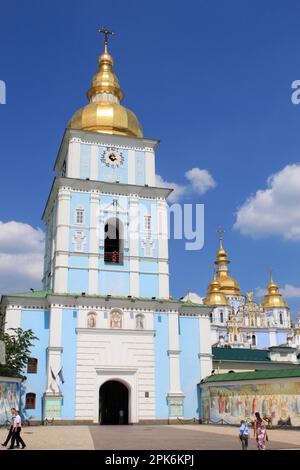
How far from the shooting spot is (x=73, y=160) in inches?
1411

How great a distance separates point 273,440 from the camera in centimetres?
1884

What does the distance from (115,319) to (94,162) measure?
35.1ft

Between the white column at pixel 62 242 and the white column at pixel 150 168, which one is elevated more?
the white column at pixel 150 168

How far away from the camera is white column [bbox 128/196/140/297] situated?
34.2 metres

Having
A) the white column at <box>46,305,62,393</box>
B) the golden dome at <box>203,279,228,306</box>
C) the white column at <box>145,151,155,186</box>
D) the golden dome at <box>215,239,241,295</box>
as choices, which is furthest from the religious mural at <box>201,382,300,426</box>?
the golden dome at <box>215,239,241,295</box>

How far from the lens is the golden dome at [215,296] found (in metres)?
86.2

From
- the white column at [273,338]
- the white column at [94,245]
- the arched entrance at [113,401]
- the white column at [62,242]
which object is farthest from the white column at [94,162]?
the white column at [273,338]

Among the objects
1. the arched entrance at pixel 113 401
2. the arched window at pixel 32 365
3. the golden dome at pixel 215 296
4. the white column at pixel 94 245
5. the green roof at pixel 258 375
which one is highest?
the golden dome at pixel 215 296

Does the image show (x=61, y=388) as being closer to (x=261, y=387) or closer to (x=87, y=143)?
(x=261, y=387)

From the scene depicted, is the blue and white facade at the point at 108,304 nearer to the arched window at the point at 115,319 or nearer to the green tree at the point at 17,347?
the arched window at the point at 115,319

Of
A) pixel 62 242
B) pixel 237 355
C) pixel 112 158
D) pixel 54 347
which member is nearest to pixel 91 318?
pixel 54 347

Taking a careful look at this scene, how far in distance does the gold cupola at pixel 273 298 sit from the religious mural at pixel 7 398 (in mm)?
66374

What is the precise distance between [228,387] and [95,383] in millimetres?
7619

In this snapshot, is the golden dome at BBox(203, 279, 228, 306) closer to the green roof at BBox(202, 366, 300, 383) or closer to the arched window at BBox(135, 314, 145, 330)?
the green roof at BBox(202, 366, 300, 383)
